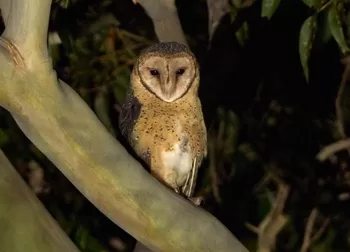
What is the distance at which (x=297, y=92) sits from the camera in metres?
2.39

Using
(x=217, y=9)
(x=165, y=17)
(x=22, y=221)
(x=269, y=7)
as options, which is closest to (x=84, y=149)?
(x=22, y=221)

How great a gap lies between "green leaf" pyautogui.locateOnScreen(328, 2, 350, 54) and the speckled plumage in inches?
13.6

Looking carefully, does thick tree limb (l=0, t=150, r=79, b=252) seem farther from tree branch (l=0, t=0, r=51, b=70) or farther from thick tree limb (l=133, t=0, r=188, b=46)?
thick tree limb (l=133, t=0, r=188, b=46)

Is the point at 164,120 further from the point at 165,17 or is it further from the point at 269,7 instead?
the point at 269,7

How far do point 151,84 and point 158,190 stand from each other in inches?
29.3

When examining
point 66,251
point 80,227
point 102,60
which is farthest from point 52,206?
point 66,251

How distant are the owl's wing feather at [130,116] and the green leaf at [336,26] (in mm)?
453

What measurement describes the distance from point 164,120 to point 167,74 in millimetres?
82

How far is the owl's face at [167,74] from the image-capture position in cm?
162

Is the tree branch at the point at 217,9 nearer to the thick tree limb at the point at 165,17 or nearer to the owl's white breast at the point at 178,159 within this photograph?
the thick tree limb at the point at 165,17

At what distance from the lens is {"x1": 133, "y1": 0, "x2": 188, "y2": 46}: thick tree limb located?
157cm

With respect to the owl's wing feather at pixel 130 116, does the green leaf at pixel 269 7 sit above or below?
above

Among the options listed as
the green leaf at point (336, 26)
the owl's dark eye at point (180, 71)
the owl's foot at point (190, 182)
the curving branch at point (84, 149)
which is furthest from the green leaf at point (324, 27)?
the curving branch at point (84, 149)

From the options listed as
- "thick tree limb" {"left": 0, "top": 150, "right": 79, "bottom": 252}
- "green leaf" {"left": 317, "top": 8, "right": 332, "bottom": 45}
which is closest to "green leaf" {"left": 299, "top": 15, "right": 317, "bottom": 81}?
"green leaf" {"left": 317, "top": 8, "right": 332, "bottom": 45}
